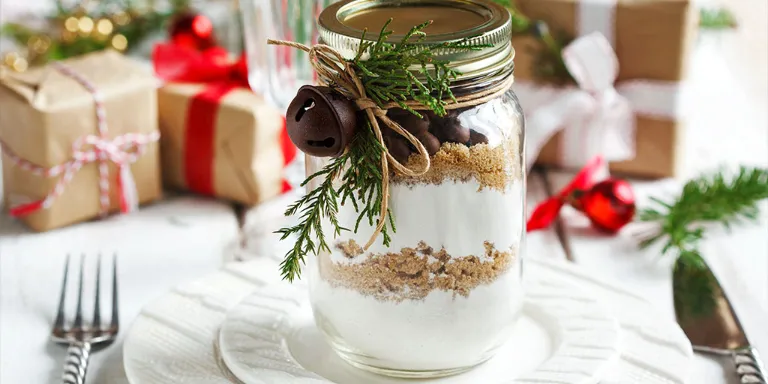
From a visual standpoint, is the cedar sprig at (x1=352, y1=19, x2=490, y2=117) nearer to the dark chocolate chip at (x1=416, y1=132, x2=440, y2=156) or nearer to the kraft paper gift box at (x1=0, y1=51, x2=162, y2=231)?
the dark chocolate chip at (x1=416, y1=132, x2=440, y2=156)

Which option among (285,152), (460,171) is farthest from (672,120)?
(460,171)

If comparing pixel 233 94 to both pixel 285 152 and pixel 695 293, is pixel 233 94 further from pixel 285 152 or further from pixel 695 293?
pixel 695 293

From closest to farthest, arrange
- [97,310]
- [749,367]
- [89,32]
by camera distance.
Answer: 1. [749,367]
2. [97,310]
3. [89,32]

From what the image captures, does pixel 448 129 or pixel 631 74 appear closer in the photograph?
pixel 448 129

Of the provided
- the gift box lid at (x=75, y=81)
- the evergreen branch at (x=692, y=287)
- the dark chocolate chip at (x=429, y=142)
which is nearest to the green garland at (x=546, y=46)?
the evergreen branch at (x=692, y=287)

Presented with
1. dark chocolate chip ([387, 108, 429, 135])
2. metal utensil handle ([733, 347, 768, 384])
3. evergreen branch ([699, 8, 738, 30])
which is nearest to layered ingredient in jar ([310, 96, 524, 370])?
dark chocolate chip ([387, 108, 429, 135])

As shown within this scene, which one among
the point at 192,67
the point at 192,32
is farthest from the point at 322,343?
the point at 192,32

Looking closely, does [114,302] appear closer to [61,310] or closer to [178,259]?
[61,310]
